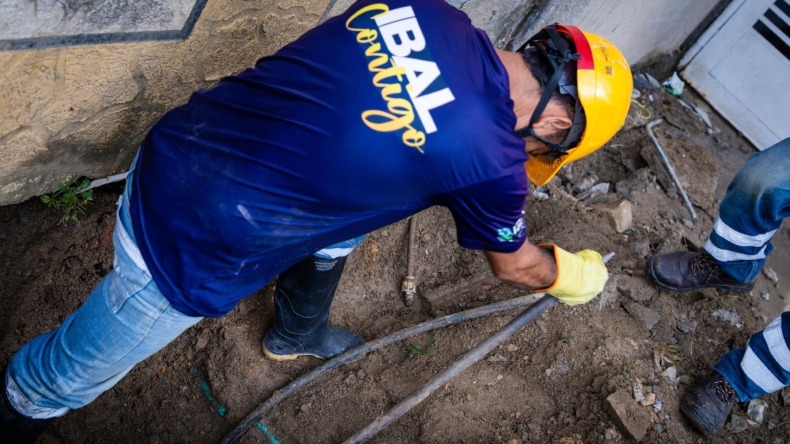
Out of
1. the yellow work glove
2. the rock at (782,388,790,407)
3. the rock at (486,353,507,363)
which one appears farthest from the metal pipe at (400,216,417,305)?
the rock at (782,388,790,407)

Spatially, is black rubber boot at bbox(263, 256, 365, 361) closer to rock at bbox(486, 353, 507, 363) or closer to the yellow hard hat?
rock at bbox(486, 353, 507, 363)

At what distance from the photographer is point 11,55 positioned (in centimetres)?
229

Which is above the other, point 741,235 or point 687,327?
point 741,235

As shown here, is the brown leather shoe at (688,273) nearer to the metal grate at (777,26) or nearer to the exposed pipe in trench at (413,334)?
the exposed pipe in trench at (413,334)

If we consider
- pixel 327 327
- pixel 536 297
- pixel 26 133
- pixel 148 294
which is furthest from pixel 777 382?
pixel 26 133

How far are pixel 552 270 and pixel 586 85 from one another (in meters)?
0.70

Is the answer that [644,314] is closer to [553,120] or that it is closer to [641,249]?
[641,249]

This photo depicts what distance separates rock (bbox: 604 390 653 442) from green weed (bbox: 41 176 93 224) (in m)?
2.58

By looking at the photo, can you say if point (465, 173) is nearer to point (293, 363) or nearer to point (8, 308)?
point (293, 363)

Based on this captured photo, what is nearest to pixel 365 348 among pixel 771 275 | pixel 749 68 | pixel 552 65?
pixel 552 65

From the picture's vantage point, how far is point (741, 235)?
344 cm

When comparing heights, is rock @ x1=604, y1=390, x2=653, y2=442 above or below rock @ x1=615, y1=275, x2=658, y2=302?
below

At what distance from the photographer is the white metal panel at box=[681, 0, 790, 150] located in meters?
4.96

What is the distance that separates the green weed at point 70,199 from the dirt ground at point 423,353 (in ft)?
0.21
